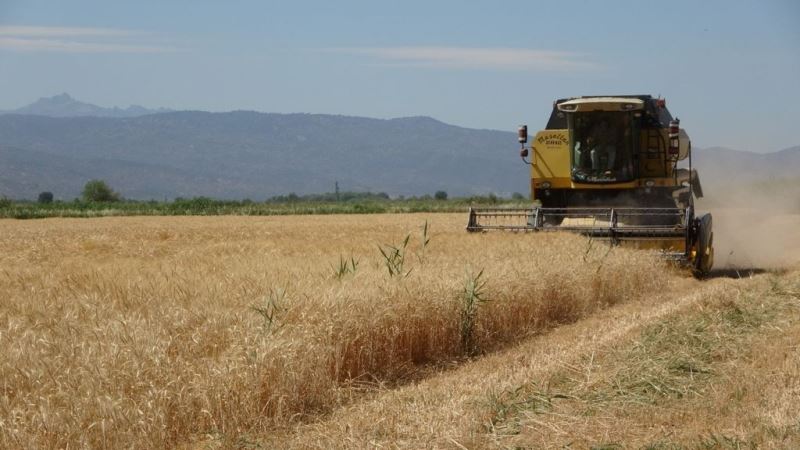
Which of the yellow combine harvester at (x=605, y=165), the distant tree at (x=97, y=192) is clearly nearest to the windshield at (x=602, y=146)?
the yellow combine harvester at (x=605, y=165)

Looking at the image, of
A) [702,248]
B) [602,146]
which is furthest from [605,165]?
[702,248]

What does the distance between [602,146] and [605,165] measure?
33 centimetres

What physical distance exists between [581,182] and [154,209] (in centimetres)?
3840

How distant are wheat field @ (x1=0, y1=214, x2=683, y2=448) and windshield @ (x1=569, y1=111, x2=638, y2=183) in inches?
190

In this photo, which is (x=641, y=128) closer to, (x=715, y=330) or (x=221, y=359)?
(x=715, y=330)

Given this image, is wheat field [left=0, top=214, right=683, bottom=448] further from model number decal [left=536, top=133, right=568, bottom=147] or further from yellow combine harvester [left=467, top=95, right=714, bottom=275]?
model number decal [left=536, top=133, right=568, bottom=147]

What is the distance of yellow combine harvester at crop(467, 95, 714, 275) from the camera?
54.6ft

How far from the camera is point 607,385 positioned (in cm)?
686

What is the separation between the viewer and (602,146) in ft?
57.0

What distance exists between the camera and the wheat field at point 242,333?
19.2ft

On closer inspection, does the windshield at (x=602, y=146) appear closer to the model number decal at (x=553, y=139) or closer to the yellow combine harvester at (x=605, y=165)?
the yellow combine harvester at (x=605, y=165)

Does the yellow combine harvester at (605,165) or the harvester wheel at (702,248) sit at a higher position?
the yellow combine harvester at (605,165)

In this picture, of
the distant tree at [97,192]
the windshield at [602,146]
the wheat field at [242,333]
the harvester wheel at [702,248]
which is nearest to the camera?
the wheat field at [242,333]

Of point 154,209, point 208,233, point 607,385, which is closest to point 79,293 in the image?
point 607,385
